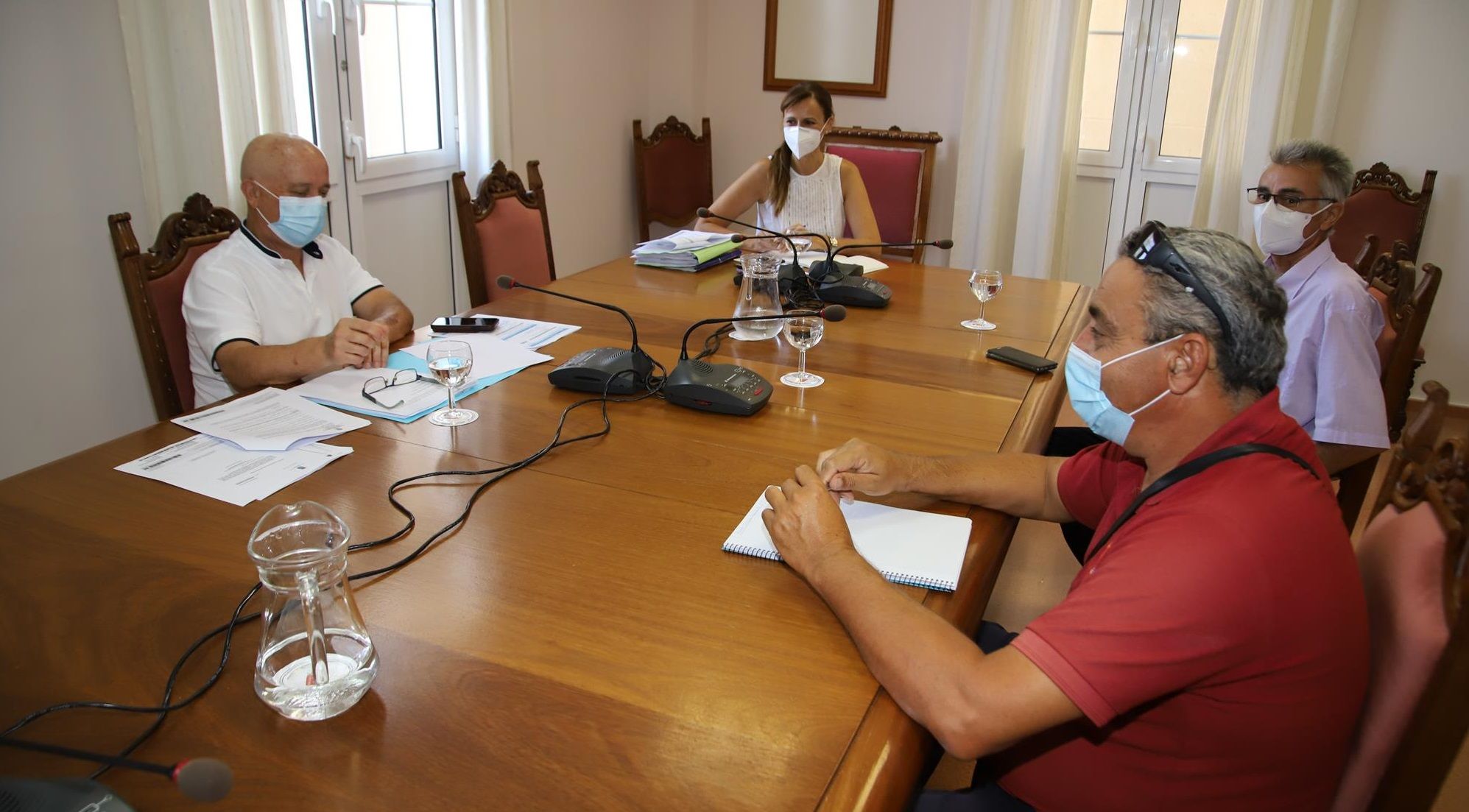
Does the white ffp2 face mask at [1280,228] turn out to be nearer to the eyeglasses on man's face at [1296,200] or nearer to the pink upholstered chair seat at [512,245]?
the eyeglasses on man's face at [1296,200]

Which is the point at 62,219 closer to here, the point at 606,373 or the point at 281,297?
the point at 281,297

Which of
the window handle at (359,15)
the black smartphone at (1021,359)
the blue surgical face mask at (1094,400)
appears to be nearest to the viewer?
the blue surgical face mask at (1094,400)

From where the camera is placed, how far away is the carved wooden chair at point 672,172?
184 inches

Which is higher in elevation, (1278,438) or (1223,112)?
(1223,112)

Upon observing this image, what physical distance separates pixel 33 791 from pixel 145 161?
2.32m

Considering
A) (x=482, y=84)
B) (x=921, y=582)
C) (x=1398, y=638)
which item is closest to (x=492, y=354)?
(x=921, y=582)

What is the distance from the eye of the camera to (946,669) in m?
0.93

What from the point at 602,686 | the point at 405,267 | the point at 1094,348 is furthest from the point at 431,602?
the point at 405,267

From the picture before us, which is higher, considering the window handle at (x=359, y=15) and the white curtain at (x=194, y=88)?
the window handle at (x=359, y=15)

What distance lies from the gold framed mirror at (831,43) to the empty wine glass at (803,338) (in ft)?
9.73

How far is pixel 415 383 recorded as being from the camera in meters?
1.73

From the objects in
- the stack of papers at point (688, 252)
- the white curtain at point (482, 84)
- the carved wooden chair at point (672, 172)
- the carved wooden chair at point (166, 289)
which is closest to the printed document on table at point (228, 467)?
the carved wooden chair at point (166, 289)

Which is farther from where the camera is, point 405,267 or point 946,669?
point 405,267

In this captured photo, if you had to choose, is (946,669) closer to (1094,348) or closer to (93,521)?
(1094,348)
